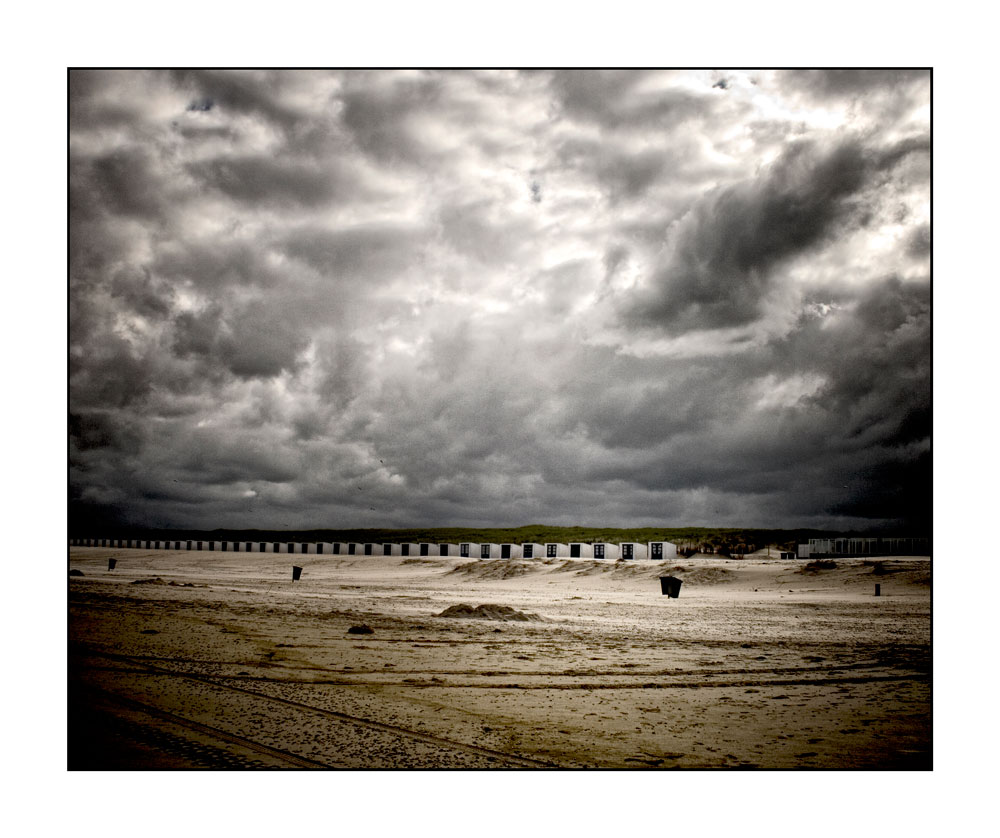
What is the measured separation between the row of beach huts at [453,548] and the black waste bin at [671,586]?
20474 mm

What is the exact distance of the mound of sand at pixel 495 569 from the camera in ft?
125

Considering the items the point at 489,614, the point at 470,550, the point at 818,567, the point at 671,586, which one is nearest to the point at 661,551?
the point at 818,567

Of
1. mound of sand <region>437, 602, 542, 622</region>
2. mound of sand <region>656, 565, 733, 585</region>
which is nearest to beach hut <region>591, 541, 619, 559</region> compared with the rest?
mound of sand <region>656, 565, 733, 585</region>

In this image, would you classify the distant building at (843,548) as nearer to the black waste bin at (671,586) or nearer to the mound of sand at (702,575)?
the mound of sand at (702,575)

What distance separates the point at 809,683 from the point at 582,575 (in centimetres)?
2624

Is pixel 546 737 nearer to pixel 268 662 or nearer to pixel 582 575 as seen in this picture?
pixel 268 662

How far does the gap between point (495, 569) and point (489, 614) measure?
74.5 ft

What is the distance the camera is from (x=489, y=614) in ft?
55.0

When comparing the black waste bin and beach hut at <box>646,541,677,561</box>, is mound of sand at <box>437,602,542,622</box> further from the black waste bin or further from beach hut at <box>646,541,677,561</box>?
beach hut at <box>646,541,677,561</box>

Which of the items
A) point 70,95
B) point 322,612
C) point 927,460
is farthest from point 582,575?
point 70,95

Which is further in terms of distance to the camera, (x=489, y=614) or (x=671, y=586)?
(x=671, y=586)

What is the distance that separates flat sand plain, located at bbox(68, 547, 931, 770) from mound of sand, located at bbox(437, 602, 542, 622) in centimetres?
24

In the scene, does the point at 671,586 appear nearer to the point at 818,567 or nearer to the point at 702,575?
the point at 702,575

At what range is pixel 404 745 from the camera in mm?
7328
